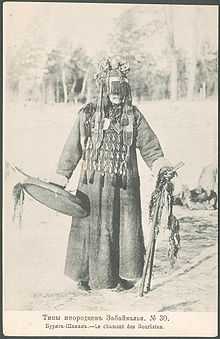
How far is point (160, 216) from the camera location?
841 millimetres

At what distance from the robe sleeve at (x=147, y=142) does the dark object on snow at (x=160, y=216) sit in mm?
21

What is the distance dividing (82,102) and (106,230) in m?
0.16

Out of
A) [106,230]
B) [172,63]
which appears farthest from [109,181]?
[172,63]

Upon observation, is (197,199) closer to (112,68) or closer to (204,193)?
(204,193)

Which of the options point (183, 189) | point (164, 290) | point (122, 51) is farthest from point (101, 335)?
point (122, 51)

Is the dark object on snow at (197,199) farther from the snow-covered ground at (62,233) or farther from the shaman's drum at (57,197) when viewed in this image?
the shaman's drum at (57,197)

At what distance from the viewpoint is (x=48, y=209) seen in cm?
84

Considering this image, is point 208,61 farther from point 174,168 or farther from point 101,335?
point 101,335

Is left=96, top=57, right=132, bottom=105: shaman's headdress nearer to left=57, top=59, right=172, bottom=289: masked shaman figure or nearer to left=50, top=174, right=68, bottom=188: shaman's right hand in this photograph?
left=57, top=59, right=172, bottom=289: masked shaman figure

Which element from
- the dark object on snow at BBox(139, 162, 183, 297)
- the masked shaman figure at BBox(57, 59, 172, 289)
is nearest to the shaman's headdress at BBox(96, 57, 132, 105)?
the masked shaman figure at BBox(57, 59, 172, 289)

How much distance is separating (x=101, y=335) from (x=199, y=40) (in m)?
0.38

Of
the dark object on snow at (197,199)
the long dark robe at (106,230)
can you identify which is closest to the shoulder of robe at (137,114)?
the long dark robe at (106,230)

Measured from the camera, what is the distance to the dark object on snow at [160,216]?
32.9 inches

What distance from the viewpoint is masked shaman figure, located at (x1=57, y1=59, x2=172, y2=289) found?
83 centimetres
